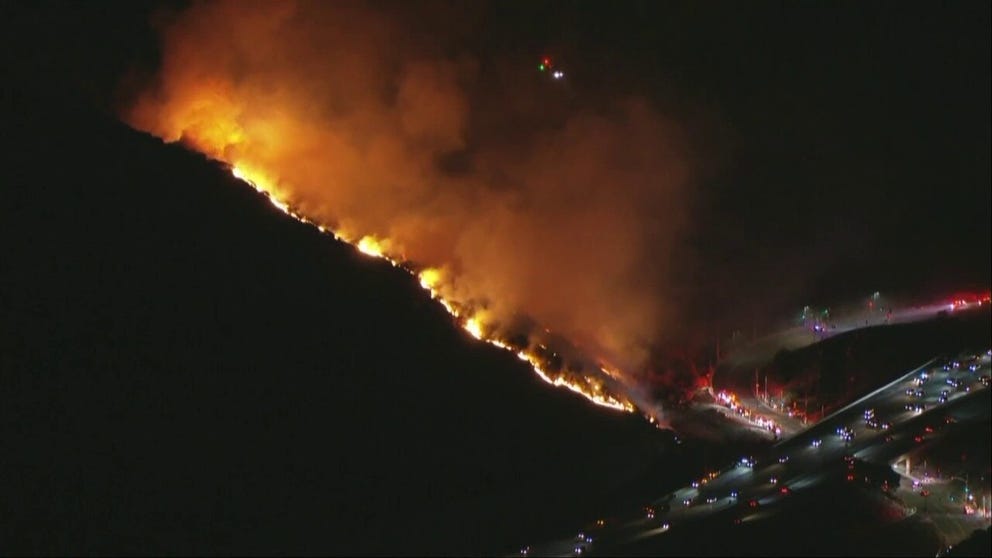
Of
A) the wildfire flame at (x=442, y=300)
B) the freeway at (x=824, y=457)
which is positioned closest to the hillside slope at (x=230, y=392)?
the wildfire flame at (x=442, y=300)

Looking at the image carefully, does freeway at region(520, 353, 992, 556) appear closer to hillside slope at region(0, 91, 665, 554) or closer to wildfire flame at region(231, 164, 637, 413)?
hillside slope at region(0, 91, 665, 554)

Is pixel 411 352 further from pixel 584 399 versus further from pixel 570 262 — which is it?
pixel 570 262

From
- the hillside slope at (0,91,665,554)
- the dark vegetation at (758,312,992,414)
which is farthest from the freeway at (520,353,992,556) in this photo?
the hillside slope at (0,91,665,554)

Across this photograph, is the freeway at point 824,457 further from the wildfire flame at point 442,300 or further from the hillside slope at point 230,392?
the wildfire flame at point 442,300

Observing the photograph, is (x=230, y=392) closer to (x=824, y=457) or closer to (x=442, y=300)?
(x=442, y=300)

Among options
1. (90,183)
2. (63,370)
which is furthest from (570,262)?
(63,370)

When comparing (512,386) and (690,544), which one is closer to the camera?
(690,544)
